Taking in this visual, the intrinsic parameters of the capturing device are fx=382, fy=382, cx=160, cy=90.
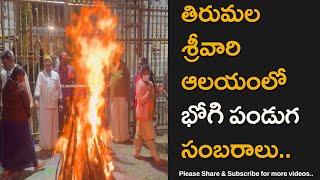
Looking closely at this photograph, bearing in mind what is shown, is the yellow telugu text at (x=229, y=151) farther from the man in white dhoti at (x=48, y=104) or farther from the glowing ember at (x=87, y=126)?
the man in white dhoti at (x=48, y=104)

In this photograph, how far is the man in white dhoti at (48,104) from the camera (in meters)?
7.68

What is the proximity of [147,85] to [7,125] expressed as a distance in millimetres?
2516

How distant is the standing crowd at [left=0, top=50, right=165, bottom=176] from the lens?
6.45 metres

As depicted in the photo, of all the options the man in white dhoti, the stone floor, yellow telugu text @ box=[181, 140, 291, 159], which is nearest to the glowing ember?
the stone floor

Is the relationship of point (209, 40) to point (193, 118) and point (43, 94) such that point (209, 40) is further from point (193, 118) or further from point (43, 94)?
point (43, 94)

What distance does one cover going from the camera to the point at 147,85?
702 cm

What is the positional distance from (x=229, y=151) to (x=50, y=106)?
4053 millimetres

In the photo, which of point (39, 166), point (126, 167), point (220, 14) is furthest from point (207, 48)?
point (39, 166)

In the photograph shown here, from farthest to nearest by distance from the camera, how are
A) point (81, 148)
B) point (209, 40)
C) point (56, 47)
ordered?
point (56, 47)
point (209, 40)
point (81, 148)

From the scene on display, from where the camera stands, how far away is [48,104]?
25.4ft

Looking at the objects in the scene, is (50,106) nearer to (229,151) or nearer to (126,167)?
(126,167)

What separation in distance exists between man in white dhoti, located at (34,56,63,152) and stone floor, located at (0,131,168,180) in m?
0.32

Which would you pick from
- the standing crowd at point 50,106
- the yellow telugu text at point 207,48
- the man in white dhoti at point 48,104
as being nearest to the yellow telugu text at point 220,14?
the yellow telugu text at point 207,48

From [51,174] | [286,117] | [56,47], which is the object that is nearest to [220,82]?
[286,117]
